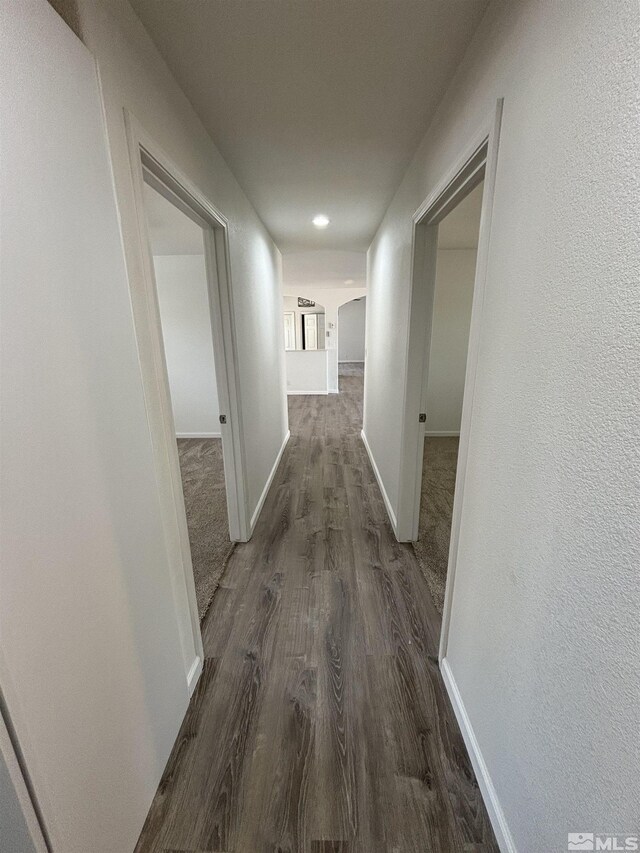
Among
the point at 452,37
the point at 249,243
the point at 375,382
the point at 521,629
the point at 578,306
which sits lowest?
the point at 521,629

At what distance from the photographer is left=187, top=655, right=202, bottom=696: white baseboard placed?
1450mm

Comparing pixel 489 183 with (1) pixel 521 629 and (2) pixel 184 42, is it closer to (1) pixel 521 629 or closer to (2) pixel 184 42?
(2) pixel 184 42

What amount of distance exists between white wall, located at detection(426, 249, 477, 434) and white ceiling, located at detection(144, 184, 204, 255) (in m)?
2.79

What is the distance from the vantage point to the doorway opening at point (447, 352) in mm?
3168

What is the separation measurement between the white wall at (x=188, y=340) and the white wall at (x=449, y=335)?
2917 mm

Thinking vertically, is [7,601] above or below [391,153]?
below

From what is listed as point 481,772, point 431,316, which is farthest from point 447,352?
point 481,772

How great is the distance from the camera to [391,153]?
1905 millimetres

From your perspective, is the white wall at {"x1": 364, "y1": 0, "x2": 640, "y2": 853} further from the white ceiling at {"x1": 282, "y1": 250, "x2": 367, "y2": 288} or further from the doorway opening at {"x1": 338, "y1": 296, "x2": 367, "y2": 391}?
the doorway opening at {"x1": 338, "y1": 296, "x2": 367, "y2": 391}

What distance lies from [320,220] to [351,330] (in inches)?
456

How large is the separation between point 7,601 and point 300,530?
2.13 m

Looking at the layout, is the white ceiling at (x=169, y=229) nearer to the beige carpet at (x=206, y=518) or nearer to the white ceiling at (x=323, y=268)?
the white ceiling at (x=323, y=268)

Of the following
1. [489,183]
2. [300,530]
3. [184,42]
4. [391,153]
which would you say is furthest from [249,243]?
[300,530]

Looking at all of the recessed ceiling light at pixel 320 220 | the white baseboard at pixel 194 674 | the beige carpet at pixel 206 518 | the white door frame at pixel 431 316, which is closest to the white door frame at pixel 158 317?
the white baseboard at pixel 194 674
